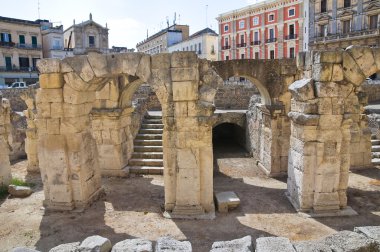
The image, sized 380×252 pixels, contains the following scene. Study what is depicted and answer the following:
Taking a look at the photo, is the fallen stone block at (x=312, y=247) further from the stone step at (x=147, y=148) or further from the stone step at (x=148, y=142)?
the stone step at (x=148, y=142)

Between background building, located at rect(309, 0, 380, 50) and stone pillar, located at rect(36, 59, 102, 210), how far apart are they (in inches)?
1004

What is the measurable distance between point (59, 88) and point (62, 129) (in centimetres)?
93

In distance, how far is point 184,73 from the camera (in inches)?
257

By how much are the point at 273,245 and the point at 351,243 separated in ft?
3.29

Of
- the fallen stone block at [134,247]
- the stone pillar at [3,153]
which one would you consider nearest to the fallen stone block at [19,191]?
the stone pillar at [3,153]

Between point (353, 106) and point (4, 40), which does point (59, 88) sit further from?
point (4, 40)

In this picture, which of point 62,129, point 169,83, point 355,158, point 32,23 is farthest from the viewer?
point 32,23

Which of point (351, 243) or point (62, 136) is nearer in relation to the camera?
point (351, 243)

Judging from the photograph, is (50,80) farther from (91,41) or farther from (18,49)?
(91,41)

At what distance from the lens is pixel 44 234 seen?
6.22 metres

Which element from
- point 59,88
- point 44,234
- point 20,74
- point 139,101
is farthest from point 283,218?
point 20,74

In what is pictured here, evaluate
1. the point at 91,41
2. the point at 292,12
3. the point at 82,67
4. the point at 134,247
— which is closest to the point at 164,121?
the point at 82,67

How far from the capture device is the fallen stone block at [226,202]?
23.6 feet

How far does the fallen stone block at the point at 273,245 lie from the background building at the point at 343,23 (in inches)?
1027
